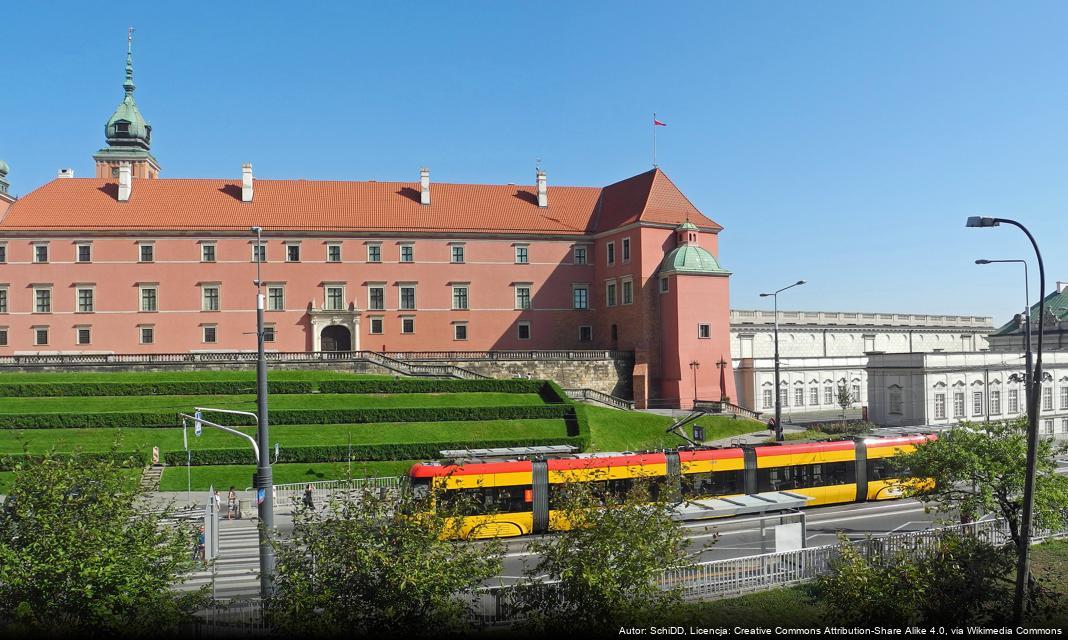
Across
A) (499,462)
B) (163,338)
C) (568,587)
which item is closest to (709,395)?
(499,462)

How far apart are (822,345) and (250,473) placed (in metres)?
55.6

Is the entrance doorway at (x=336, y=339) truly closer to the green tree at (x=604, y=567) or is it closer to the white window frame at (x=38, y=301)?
the white window frame at (x=38, y=301)

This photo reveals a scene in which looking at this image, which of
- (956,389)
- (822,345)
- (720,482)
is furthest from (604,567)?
(822,345)

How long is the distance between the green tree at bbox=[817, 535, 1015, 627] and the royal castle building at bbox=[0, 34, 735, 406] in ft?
131

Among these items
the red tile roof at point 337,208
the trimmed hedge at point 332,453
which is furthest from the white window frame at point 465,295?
the trimmed hedge at point 332,453

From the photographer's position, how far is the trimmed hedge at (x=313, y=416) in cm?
4312

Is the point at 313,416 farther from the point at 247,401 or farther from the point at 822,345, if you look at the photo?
the point at 822,345

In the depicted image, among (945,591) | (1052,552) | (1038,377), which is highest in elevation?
(1038,377)

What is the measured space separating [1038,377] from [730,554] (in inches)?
411

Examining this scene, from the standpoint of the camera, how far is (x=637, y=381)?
59.8 metres

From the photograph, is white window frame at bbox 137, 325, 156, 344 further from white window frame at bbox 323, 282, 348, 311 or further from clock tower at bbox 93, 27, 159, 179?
clock tower at bbox 93, 27, 159, 179

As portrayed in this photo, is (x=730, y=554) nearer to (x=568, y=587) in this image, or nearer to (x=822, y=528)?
(x=822, y=528)

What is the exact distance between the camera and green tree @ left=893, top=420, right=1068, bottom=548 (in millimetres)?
22062

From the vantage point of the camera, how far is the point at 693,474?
2867 centimetres
